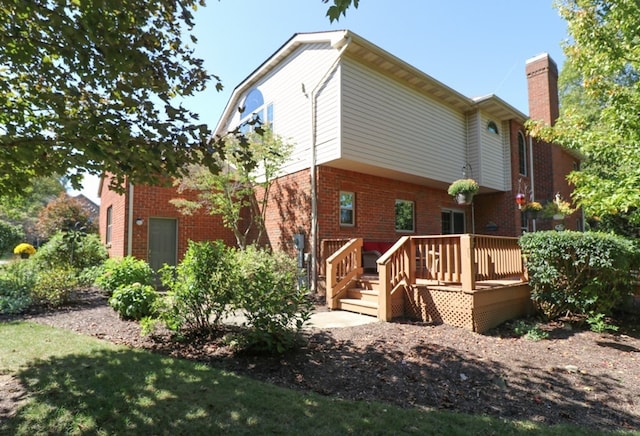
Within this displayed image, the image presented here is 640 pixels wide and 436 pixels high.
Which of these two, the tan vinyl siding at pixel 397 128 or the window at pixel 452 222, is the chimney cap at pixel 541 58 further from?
the window at pixel 452 222

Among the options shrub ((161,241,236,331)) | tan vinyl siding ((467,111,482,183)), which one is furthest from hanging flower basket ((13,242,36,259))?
tan vinyl siding ((467,111,482,183))

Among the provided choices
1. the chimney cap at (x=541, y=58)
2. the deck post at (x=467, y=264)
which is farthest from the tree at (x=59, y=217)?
the chimney cap at (x=541, y=58)

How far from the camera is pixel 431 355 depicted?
4.80m

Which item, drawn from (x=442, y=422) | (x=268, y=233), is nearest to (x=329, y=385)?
(x=442, y=422)

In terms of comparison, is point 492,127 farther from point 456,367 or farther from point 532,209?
point 456,367

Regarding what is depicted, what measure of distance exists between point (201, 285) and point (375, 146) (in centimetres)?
634

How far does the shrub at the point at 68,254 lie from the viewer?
1042cm

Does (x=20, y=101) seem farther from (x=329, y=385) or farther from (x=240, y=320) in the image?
(x=329, y=385)

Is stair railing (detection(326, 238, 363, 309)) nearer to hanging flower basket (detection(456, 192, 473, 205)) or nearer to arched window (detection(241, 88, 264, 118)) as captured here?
hanging flower basket (detection(456, 192, 473, 205))

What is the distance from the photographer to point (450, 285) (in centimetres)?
680

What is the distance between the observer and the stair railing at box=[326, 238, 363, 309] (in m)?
7.87

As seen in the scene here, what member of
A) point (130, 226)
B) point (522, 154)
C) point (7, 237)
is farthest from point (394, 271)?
point (7, 237)

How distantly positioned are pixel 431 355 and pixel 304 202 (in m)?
5.99

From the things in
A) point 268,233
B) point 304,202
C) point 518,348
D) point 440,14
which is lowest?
point 518,348
